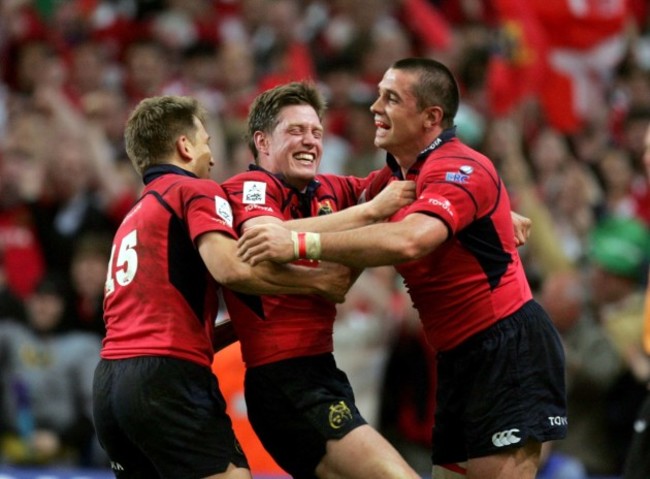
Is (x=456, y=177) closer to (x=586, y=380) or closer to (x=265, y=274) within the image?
(x=265, y=274)

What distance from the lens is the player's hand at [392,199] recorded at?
6770 mm

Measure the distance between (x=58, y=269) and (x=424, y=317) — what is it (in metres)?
5.32

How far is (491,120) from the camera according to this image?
41.9 feet

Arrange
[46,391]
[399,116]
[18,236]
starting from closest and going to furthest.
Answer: [399,116] → [46,391] → [18,236]

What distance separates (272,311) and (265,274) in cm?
32

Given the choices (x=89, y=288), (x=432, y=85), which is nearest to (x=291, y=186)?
(x=432, y=85)

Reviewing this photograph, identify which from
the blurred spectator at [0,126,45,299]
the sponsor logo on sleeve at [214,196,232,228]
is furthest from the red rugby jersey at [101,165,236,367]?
the blurred spectator at [0,126,45,299]

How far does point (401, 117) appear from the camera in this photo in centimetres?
695

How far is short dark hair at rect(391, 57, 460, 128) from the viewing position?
22.8 feet

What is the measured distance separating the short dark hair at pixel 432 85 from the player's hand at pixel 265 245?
3.46 feet

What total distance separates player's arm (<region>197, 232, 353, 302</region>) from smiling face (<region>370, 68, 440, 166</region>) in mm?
768

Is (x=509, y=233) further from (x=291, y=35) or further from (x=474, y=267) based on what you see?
(x=291, y=35)

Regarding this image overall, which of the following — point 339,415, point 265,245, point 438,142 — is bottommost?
point 339,415

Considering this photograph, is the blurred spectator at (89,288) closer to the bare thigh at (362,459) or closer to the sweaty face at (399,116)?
the sweaty face at (399,116)
